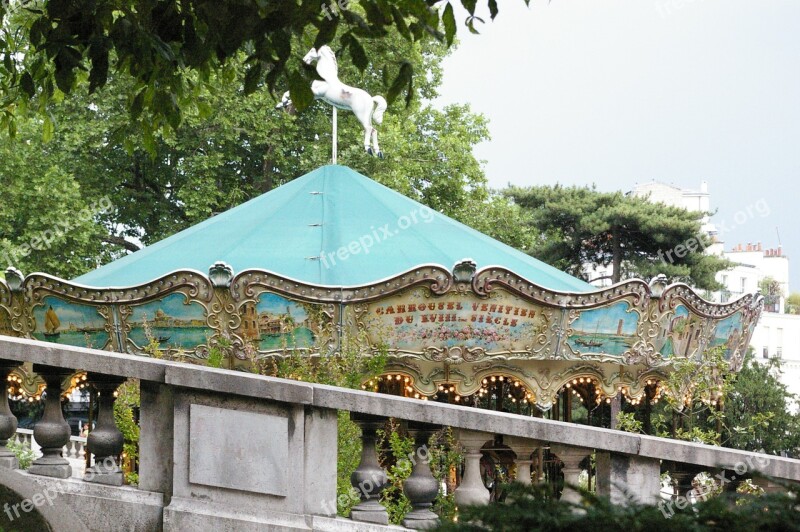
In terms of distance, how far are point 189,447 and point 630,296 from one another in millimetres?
8359

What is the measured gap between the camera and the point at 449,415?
555cm

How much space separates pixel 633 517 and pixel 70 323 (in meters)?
10.2

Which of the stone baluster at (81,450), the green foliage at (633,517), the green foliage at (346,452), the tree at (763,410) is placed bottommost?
the tree at (763,410)

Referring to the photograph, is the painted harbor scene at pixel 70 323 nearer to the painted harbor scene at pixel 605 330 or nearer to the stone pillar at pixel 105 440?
the painted harbor scene at pixel 605 330

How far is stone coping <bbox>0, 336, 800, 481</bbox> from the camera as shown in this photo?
5.41m

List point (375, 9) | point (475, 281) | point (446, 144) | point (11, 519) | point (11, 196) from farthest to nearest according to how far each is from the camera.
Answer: point (446, 144) < point (11, 196) < point (475, 281) < point (375, 9) < point (11, 519)

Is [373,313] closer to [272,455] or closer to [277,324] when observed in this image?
→ [277,324]

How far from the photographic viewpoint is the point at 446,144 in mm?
30844

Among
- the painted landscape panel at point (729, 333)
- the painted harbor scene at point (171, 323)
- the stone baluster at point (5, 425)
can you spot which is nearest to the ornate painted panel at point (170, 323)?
the painted harbor scene at point (171, 323)

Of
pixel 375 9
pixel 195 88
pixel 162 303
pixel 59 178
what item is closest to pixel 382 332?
pixel 162 303

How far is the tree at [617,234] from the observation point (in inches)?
1489

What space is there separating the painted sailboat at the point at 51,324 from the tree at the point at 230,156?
15310mm

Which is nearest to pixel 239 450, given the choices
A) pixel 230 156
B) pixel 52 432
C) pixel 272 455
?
pixel 272 455

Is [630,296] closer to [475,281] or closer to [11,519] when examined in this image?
[475,281]
